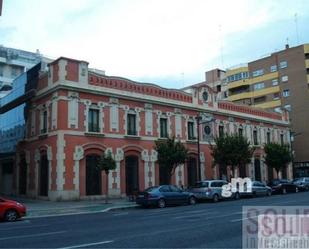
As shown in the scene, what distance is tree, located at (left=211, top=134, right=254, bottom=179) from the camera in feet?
127

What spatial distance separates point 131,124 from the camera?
35.8m

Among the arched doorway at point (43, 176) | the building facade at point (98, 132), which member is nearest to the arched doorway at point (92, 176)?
the building facade at point (98, 132)

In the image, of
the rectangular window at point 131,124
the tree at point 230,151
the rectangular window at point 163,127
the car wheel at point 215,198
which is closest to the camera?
the car wheel at point 215,198

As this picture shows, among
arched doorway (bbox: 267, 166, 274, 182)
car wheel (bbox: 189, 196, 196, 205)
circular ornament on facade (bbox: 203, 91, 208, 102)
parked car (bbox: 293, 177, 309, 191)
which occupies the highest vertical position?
circular ornament on facade (bbox: 203, 91, 208, 102)

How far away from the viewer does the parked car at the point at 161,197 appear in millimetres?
26062

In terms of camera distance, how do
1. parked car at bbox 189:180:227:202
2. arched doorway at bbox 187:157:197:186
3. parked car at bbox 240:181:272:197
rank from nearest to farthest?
parked car at bbox 189:180:227:202, parked car at bbox 240:181:272:197, arched doorway at bbox 187:157:197:186

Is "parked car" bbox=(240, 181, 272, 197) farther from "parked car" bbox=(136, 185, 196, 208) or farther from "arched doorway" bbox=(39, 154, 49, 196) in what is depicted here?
"arched doorway" bbox=(39, 154, 49, 196)

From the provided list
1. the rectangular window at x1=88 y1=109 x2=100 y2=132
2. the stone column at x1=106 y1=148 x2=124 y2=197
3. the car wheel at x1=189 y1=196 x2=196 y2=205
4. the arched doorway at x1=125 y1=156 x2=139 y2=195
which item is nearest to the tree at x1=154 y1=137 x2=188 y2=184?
the arched doorway at x1=125 y1=156 x2=139 y2=195

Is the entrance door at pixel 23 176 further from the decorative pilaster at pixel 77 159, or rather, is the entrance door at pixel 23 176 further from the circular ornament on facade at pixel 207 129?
the circular ornament on facade at pixel 207 129

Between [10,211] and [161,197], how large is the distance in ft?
32.3

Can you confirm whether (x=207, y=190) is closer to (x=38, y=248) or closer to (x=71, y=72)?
(x=71, y=72)

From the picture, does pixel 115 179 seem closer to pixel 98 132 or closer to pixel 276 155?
pixel 98 132

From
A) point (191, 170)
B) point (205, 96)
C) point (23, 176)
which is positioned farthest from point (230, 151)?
point (23, 176)

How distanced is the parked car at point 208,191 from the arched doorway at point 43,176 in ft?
38.4
